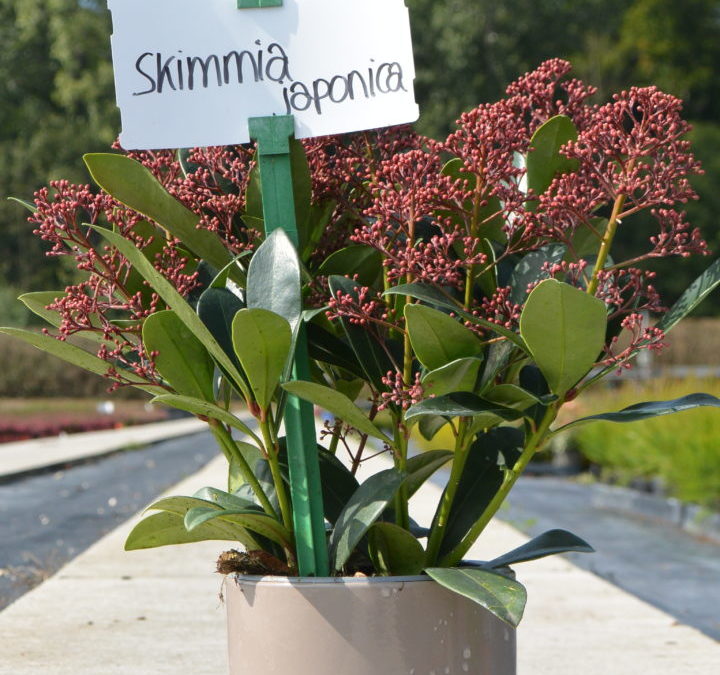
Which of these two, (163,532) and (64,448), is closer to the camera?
(163,532)

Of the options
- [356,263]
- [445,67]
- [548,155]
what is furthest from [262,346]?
[445,67]

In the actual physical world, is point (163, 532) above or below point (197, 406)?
below

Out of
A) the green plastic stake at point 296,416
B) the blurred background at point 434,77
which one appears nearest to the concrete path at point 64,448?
the green plastic stake at point 296,416

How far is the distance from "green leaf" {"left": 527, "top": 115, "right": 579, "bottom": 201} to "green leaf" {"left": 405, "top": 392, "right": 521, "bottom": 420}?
43cm

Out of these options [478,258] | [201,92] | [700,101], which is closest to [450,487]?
[478,258]

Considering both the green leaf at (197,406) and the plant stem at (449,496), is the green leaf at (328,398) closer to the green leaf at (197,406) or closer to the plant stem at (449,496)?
the green leaf at (197,406)

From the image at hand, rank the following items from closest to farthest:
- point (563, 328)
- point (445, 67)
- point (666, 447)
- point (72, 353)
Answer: point (563, 328), point (72, 353), point (666, 447), point (445, 67)

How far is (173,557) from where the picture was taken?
551 centimetres

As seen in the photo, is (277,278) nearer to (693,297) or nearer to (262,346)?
(262,346)

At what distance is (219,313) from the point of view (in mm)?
2018

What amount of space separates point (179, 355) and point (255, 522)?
0.33 m

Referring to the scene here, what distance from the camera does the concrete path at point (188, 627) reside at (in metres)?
3.32

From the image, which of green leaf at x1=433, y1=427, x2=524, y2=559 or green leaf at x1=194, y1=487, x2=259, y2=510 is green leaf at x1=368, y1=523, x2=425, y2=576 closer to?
green leaf at x1=433, y1=427, x2=524, y2=559

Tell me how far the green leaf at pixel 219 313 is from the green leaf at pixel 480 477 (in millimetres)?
520
